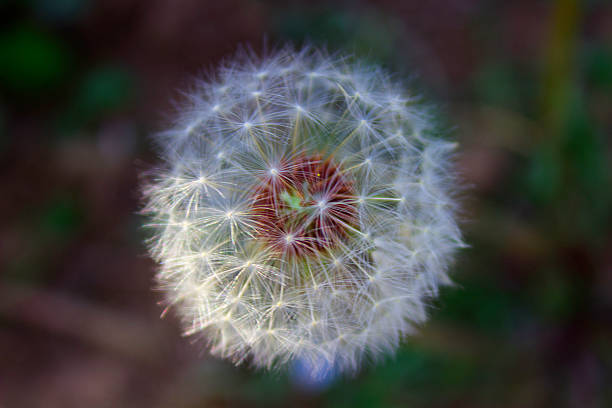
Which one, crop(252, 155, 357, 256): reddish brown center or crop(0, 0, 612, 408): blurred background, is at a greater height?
crop(0, 0, 612, 408): blurred background

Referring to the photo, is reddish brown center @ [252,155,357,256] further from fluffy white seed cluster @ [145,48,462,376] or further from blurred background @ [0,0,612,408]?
blurred background @ [0,0,612,408]

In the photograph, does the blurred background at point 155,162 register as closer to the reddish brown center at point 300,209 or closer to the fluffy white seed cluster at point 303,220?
the fluffy white seed cluster at point 303,220

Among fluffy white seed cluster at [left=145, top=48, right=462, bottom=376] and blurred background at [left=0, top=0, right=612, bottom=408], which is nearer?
fluffy white seed cluster at [left=145, top=48, right=462, bottom=376]

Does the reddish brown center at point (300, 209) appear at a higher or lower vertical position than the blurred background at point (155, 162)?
lower

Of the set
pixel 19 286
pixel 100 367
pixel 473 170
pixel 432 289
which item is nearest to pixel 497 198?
pixel 473 170

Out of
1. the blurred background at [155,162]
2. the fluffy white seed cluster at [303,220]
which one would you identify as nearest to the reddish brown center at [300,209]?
the fluffy white seed cluster at [303,220]

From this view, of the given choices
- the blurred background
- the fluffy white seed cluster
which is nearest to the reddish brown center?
Answer: the fluffy white seed cluster

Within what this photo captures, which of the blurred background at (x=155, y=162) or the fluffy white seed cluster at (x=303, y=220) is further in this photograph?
the blurred background at (x=155, y=162)
